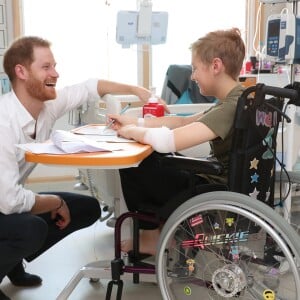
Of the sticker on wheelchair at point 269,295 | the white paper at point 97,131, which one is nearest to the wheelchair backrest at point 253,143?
the sticker on wheelchair at point 269,295

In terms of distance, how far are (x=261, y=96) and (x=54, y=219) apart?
1042 millimetres

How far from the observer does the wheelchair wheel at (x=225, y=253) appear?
1.21m

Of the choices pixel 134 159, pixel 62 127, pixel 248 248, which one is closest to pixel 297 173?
pixel 248 248

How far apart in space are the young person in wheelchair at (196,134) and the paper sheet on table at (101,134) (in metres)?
0.03

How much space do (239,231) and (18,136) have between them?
2.84ft

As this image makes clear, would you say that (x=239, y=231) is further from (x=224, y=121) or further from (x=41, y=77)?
(x=41, y=77)

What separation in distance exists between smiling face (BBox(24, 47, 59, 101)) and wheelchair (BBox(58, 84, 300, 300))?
0.63 m

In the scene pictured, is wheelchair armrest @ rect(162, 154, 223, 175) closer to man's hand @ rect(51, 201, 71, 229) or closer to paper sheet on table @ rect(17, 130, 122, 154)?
paper sheet on table @ rect(17, 130, 122, 154)

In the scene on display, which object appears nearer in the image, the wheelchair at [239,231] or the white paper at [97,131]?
the wheelchair at [239,231]

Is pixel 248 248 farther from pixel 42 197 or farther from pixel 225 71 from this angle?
pixel 42 197

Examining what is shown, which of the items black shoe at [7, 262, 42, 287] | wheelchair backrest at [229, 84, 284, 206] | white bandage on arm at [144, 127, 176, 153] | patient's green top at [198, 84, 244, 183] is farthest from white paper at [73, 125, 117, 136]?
black shoe at [7, 262, 42, 287]

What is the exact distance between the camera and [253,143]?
1.33m

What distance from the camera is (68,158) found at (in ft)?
4.02

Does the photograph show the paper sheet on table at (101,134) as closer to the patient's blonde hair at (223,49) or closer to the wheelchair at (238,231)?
the wheelchair at (238,231)
